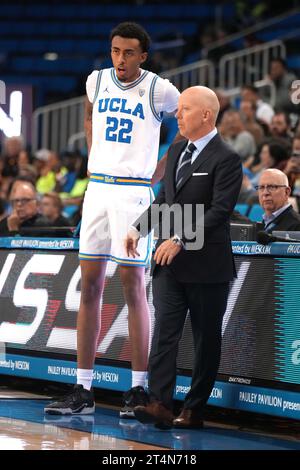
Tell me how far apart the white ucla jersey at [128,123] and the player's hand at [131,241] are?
0.42m

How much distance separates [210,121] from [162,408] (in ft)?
5.16

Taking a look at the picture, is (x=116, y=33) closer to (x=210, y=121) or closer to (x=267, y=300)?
(x=210, y=121)

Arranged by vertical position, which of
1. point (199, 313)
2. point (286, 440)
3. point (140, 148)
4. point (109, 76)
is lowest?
point (286, 440)

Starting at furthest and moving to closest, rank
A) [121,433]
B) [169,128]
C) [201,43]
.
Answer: [201,43], [169,128], [121,433]

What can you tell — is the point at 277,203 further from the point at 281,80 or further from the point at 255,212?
the point at 281,80

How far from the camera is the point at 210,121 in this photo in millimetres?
5566

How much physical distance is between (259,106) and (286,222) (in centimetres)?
651

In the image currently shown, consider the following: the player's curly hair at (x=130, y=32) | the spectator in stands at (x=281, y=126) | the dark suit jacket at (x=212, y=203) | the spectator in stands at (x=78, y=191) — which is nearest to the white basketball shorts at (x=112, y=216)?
the dark suit jacket at (x=212, y=203)

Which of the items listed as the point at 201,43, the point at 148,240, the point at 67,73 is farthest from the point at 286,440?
the point at 67,73

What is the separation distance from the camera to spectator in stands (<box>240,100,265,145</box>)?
11.9 meters

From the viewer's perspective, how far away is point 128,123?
5.85 metres

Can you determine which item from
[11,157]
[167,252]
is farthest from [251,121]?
[167,252]

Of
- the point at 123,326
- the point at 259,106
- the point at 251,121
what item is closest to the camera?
the point at 123,326

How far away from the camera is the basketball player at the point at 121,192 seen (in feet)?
19.2
